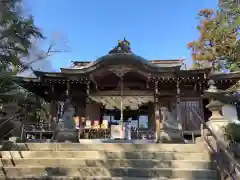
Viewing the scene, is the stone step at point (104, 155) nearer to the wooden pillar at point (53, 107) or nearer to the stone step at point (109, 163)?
the stone step at point (109, 163)

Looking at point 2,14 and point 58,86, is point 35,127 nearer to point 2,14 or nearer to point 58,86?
point 58,86

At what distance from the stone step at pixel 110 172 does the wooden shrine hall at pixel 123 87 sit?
571 cm

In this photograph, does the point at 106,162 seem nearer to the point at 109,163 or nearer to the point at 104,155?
the point at 109,163

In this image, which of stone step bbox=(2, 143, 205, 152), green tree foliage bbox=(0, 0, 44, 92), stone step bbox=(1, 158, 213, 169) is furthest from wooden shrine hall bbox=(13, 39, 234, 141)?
stone step bbox=(1, 158, 213, 169)

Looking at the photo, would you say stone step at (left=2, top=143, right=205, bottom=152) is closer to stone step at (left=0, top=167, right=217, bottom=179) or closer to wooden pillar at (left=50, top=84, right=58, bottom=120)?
stone step at (left=0, top=167, right=217, bottom=179)

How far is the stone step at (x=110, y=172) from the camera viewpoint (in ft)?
14.1

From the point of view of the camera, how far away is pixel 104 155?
516 cm

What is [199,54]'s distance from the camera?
57.7 feet

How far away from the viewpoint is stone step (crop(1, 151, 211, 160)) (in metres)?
5.03

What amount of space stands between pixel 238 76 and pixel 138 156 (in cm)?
751

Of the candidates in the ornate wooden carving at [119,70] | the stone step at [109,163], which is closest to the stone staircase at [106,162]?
Answer: the stone step at [109,163]

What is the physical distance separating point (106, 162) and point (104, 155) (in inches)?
14.9

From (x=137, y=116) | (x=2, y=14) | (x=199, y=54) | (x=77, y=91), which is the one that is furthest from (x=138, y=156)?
(x=199, y=54)

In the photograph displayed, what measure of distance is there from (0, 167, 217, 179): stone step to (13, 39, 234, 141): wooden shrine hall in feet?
18.7
